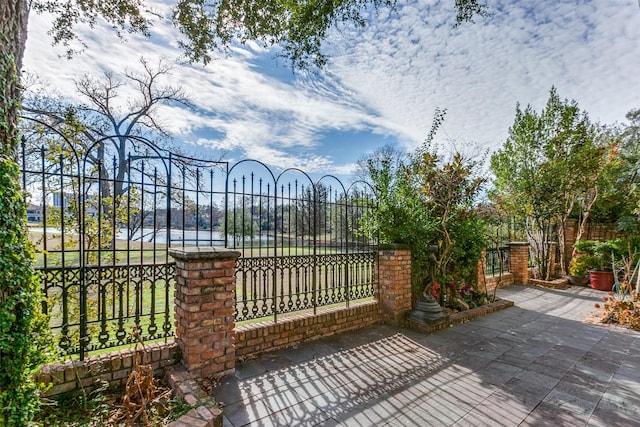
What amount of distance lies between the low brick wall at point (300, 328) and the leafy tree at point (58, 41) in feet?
5.99

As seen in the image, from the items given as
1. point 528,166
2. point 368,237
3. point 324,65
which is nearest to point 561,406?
point 368,237

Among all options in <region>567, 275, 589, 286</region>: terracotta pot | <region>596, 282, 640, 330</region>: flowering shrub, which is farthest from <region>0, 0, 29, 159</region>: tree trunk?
<region>567, 275, 589, 286</region>: terracotta pot

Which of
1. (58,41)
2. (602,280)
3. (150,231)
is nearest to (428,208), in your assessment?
(150,231)

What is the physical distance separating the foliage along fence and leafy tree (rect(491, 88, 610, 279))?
20.7 ft

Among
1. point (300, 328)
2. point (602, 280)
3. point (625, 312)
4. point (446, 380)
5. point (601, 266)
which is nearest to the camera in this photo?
point (446, 380)

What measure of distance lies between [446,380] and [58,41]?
21.5 feet

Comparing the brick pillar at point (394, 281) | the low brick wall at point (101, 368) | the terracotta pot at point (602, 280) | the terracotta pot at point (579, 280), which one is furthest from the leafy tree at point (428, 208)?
the terracotta pot at point (579, 280)

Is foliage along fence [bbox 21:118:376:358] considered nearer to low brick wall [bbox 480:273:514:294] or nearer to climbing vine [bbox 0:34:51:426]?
climbing vine [bbox 0:34:51:426]

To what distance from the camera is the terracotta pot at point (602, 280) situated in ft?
24.2

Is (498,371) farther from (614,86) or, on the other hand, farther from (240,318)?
(614,86)

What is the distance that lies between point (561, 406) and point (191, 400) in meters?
3.05

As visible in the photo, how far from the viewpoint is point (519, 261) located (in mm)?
8078

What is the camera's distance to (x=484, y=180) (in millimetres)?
4836

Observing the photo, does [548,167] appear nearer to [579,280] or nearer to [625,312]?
[579,280]
